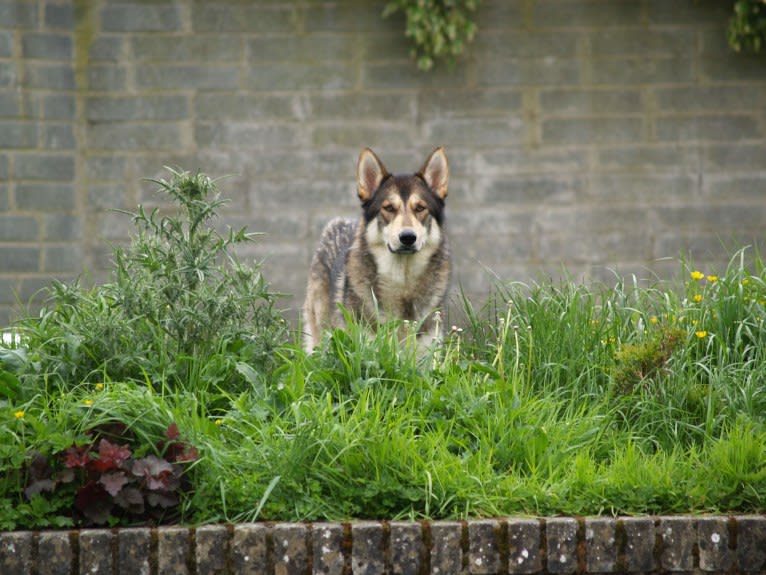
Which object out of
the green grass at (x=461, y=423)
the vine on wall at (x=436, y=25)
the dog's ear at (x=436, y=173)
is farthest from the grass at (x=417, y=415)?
the vine on wall at (x=436, y=25)

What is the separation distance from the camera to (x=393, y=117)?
9.48 meters

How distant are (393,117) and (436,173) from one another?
2.87 meters

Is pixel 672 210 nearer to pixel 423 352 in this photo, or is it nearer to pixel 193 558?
pixel 423 352

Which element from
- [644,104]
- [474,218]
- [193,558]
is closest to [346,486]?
[193,558]

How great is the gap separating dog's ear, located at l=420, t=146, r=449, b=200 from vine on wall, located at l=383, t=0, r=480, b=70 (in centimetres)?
274

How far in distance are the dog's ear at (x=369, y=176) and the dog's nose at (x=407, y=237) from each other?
1.19 feet

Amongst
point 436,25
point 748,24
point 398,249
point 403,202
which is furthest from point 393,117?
point 398,249

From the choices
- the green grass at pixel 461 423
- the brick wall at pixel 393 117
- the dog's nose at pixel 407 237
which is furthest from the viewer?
the brick wall at pixel 393 117

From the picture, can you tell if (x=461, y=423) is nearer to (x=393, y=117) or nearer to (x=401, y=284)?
(x=401, y=284)

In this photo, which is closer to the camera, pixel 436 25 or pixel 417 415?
pixel 417 415

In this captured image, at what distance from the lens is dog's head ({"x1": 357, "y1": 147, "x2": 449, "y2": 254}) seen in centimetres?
652

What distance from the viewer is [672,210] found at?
31.5 ft

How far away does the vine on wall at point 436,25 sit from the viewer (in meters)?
9.23

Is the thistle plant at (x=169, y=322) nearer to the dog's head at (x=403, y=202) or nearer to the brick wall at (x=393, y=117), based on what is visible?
the dog's head at (x=403, y=202)
